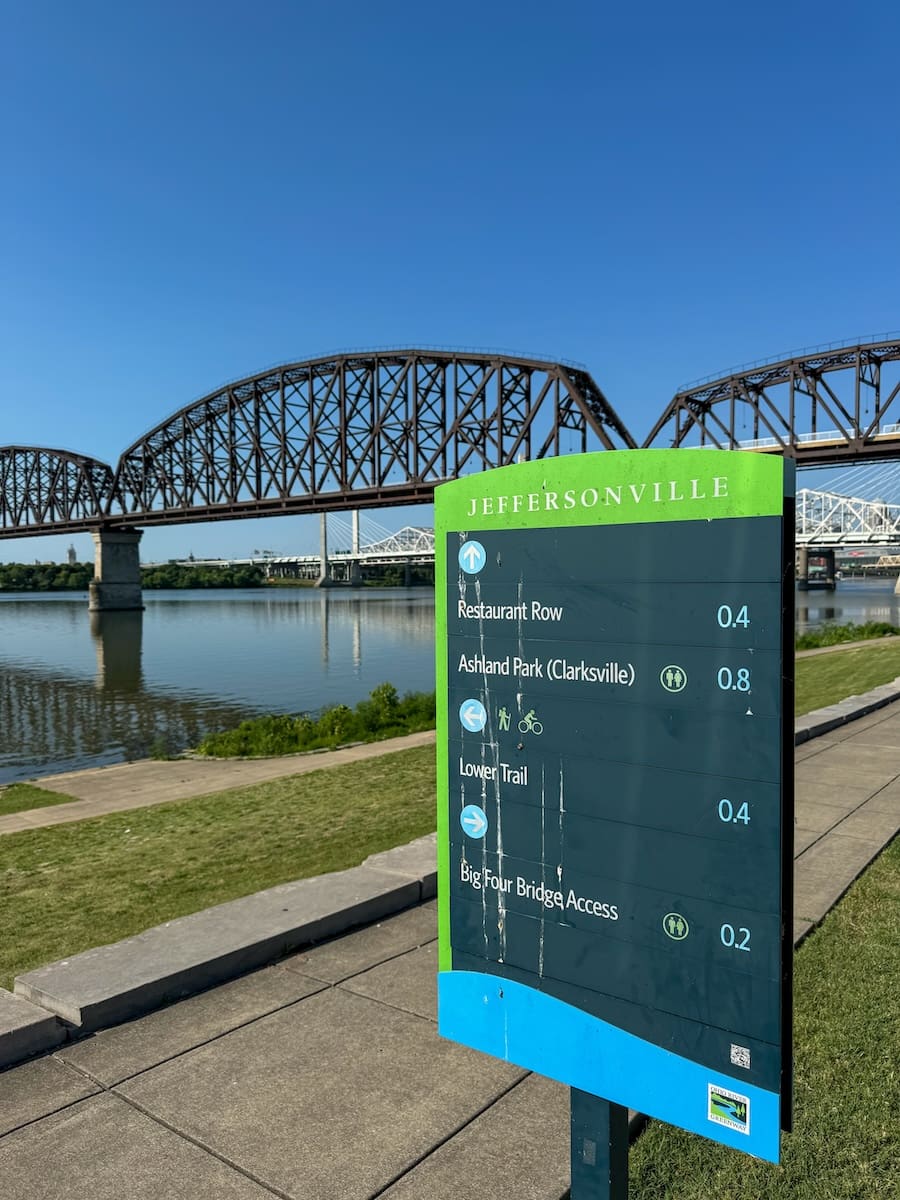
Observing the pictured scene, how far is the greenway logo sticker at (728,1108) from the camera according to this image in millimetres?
2416

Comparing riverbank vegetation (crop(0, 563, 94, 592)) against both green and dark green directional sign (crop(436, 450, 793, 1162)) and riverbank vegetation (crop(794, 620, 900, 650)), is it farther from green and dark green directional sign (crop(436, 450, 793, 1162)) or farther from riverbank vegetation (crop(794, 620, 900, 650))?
green and dark green directional sign (crop(436, 450, 793, 1162))

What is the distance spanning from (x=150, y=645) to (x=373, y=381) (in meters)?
56.7

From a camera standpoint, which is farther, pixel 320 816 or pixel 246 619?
pixel 246 619

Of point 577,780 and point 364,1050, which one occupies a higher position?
point 577,780

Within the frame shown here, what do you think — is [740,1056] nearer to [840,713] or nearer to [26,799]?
[840,713]

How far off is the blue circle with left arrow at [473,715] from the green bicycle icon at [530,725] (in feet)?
0.51

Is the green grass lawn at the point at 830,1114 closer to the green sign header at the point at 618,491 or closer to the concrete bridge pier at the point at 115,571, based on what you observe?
the green sign header at the point at 618,491

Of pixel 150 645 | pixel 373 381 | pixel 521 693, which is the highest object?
pixel 373 381

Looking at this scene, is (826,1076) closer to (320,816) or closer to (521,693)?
(521,693)

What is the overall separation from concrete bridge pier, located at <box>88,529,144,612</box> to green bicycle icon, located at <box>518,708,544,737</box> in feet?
359

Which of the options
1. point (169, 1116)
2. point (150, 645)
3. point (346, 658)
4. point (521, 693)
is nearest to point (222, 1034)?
point (169, 1116)

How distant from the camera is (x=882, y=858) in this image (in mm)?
6863

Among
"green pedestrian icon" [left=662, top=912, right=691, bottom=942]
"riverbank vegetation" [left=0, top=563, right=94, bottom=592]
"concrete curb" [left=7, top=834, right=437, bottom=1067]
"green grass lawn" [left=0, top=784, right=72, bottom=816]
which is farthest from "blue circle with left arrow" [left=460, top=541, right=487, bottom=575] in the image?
"riverbank vegetation" [left=0, top=563, right=94, bottom=592]

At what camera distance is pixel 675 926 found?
2.53 metres
